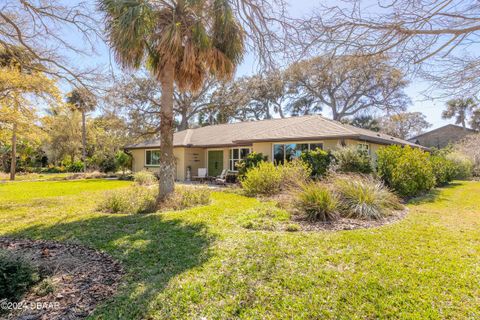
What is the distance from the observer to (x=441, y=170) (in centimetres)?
1620

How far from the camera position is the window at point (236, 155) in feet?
60.5

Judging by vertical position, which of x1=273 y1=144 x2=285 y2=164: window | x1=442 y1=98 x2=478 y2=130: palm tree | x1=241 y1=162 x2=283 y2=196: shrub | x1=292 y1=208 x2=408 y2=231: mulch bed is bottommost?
x1=292 y1=208 x2=408 y2=231: mulch bed

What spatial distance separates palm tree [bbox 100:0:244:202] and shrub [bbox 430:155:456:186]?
1402 centimetres

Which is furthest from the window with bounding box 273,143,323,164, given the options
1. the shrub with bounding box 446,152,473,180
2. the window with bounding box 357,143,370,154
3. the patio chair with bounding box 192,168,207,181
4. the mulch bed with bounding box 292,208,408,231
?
the shrub with bounding box 446,152,473,180

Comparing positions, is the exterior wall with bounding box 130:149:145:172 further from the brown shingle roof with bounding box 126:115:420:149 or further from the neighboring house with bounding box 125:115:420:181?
the brown shingle roof with bounding box 126:115:420:149

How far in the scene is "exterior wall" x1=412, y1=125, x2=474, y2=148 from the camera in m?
35.1

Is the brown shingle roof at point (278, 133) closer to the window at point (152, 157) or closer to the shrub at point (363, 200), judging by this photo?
the window at point (152, 157)

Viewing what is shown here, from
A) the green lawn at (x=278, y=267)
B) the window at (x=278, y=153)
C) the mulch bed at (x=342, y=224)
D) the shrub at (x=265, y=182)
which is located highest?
the window at (x=278, y=153)

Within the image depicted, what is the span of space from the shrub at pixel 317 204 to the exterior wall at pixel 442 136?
34.9 meters

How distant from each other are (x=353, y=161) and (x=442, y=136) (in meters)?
33.8

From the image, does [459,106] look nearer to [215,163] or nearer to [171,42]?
[171,42]

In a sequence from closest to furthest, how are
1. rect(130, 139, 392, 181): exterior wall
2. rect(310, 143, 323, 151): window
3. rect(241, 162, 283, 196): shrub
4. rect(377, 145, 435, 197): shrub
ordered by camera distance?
rect(377, 145, 435, 197): shrub
rect(241, 162, 283, 196): shrub
rect(310, 143, 323, 151): window
rect(130, 139, 392, 181): exterior wall

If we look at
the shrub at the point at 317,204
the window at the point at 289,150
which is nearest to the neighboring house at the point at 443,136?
the window at the point at 289,150

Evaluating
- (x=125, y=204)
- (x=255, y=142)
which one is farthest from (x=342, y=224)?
(x=255, y=142)
